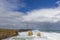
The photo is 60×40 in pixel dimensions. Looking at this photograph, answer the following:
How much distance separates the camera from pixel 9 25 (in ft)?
7.59

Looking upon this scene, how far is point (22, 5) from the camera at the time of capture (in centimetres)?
233

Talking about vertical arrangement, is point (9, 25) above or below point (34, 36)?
above

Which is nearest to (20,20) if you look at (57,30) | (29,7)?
(29,7)

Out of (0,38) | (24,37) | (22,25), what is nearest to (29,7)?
(22,25)

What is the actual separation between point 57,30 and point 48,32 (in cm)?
12

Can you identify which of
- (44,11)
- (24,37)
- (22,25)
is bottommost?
(24,37)

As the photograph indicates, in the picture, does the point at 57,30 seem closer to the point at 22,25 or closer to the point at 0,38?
the point at 22,25

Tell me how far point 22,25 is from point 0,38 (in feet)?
1.11

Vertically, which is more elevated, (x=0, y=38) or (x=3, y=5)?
(x=3, y=5)

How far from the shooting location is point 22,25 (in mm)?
2336

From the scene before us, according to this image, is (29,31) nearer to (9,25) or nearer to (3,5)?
(9,25)

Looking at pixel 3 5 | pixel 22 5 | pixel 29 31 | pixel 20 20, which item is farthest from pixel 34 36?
pixel 3 5

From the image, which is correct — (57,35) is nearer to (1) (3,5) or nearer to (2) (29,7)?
(2) (29,7)

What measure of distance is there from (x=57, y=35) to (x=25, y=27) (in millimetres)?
441
